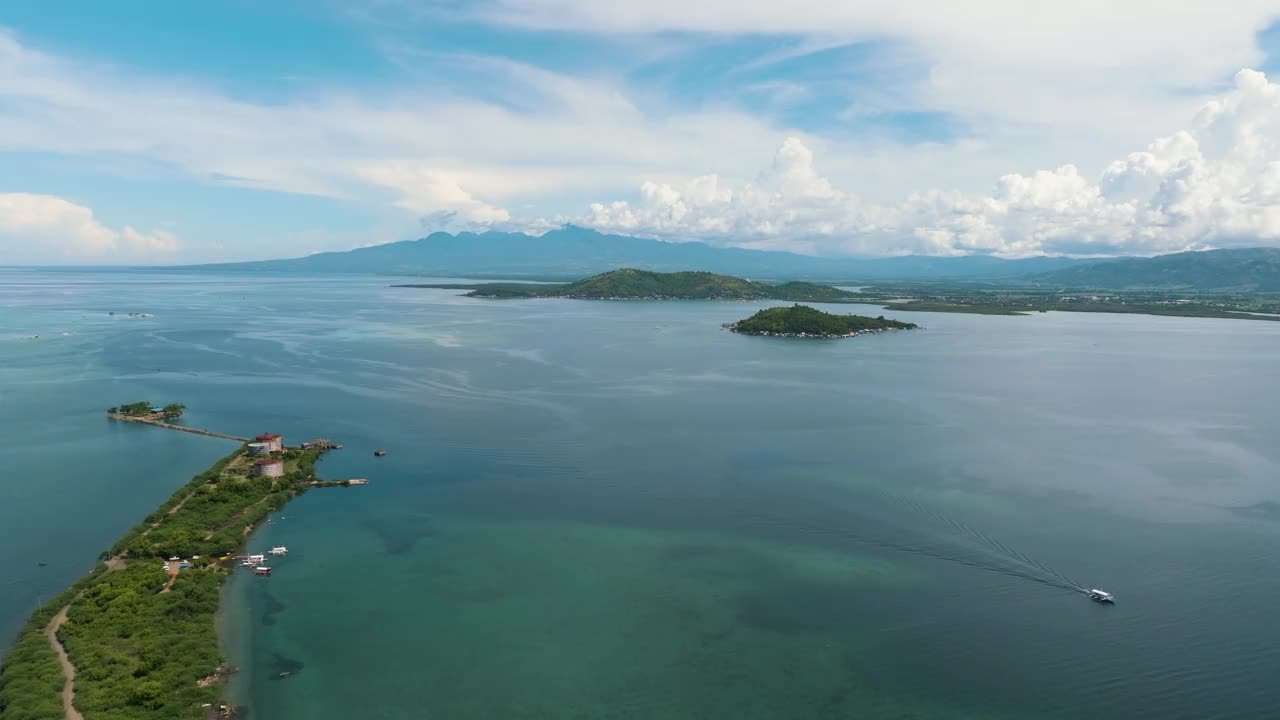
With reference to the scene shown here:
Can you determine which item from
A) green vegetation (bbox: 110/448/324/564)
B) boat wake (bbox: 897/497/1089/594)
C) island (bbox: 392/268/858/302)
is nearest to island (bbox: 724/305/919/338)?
boat wake (bbox: 897/497/1089/594)

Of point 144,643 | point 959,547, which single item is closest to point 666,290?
point 959,547

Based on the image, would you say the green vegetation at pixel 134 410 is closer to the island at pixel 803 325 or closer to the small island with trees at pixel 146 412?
the small island with trees at pixel 146 412

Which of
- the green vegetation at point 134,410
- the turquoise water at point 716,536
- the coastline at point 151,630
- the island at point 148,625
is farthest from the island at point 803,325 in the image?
the coastline at point 151,630

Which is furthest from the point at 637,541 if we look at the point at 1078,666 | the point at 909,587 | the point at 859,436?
the point at 859,436

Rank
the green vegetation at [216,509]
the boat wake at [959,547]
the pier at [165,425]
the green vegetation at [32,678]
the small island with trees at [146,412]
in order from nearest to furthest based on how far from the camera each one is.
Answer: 1. the green vegetation at [32,678]
2. the boat wake at [959,547]
3. the green vegetation at [216,509]
4. the pier at [165,425]
5. the small island with trees at [146,412]

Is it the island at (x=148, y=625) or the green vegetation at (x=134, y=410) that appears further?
the green vegetation at (x=134, y=410)

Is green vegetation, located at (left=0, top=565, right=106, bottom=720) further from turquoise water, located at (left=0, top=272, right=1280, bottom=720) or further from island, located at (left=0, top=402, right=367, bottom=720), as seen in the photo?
turquoise water, located at (left=0, top=272, right=1280, bottom=720)

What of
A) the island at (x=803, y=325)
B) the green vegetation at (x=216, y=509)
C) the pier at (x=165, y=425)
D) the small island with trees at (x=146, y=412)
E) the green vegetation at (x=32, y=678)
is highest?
the island at (x=803, y=325)

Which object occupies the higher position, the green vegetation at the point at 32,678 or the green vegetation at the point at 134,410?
the green vegetation at the point at 134,410

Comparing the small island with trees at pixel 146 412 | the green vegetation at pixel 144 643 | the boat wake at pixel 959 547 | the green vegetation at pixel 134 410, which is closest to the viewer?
the green vegetation at pixel 144 643
